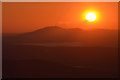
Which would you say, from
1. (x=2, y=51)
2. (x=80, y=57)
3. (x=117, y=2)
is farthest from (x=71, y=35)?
(x=2, y=51)

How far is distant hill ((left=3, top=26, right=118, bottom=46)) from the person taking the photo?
9.70 feet

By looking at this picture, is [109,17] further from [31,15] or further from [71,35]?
[31,15]

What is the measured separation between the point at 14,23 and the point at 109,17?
1.59 metres

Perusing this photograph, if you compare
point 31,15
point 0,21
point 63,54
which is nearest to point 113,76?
point 63,54

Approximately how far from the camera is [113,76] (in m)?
3.01

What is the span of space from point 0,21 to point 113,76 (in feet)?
6.97

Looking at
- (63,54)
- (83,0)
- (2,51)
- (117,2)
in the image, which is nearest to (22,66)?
(2,51)

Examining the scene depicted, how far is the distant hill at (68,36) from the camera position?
116 inches

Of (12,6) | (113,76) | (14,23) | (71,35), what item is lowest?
(113,76)

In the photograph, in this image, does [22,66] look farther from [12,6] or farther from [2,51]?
[12,6]

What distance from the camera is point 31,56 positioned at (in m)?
3.00

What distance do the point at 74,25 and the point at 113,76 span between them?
1096mm

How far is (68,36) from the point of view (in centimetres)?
296

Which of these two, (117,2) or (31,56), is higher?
(117,2)
